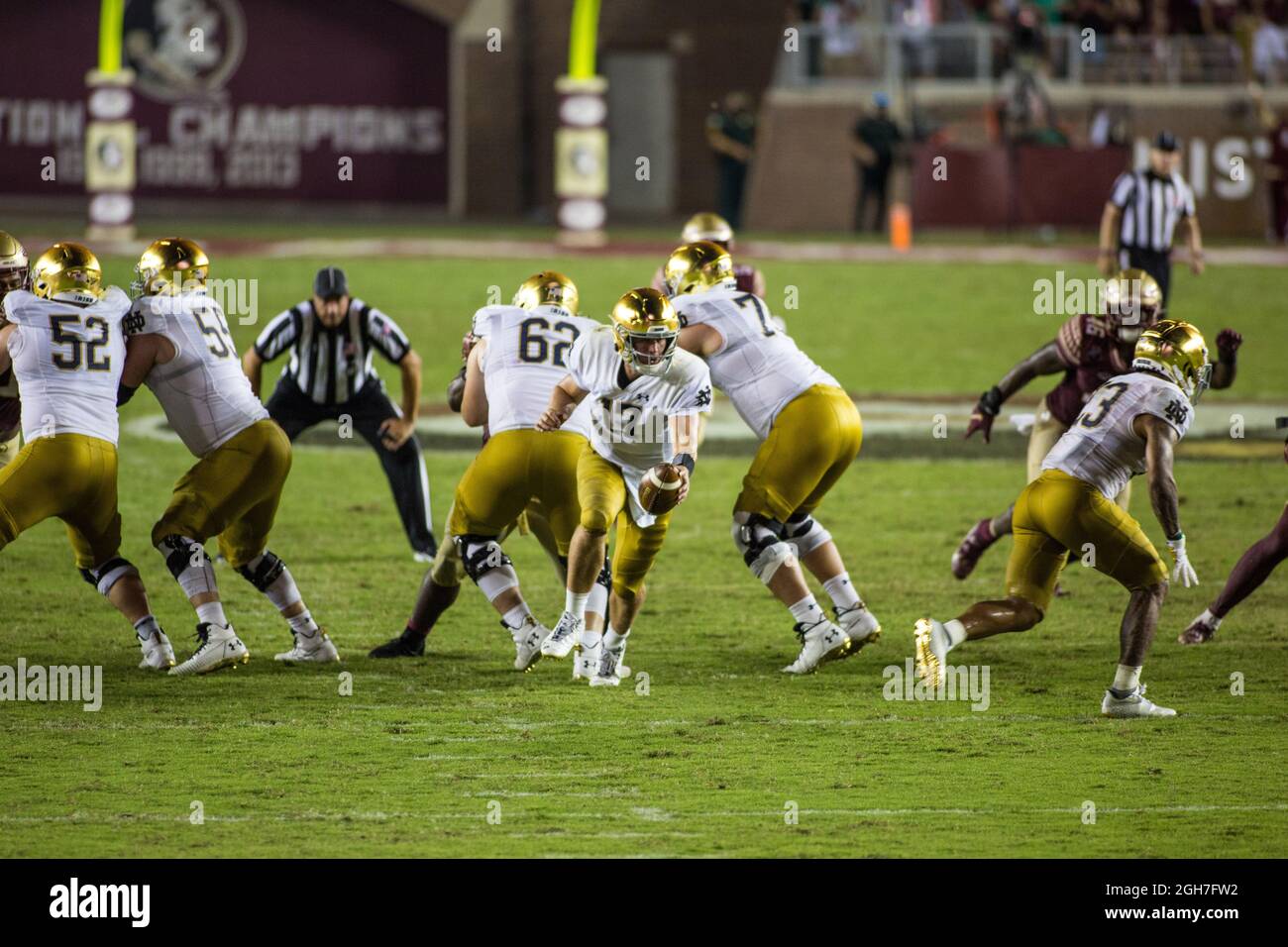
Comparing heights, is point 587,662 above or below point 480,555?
below

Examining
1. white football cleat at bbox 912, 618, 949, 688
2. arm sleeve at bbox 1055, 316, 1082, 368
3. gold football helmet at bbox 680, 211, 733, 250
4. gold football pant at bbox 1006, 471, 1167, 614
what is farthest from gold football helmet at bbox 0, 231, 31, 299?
arm sleeve at bbox 1055, 316, 1082, 368

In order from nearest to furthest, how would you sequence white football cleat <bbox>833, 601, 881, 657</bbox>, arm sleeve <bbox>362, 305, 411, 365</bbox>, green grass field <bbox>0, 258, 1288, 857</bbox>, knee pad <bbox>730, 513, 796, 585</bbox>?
green grass field <bbox>0, 258, 1288, 857</bbox>
knee pad <bbox>730, 513, 796, 585</bbox>
white football cleat <bbox>833, 601, 881, 657</bbox>
arm sleeve <bbox>362, 305, 411, 365</bbox>

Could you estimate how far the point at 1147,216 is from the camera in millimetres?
14625

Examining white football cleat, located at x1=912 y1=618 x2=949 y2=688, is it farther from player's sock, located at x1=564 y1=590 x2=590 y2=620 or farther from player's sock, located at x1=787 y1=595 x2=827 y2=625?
player's sock, located at x1=564 y1=590 x2=590 y2=620

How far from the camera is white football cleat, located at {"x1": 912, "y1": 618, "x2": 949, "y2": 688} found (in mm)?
7578

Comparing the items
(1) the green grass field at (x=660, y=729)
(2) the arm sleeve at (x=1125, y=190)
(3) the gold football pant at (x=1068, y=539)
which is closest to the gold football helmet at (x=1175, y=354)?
(3) the gold football pant at (x=1068, y=539)

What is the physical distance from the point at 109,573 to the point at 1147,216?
8.93m

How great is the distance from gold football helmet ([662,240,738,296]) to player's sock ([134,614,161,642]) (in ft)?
7.86

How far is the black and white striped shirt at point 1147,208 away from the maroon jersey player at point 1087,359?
18.7 feet

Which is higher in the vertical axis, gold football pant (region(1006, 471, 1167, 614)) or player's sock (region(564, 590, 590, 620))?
gold football pant (region(1006, 471, 1167, 614))

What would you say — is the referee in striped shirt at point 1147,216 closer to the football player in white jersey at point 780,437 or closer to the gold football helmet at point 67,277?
the football player in white jersey at point 780,437

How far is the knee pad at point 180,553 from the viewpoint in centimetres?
790

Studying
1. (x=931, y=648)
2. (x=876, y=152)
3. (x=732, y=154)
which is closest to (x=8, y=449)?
(x=931, y=648)

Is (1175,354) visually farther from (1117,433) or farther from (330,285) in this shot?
(330,285)
